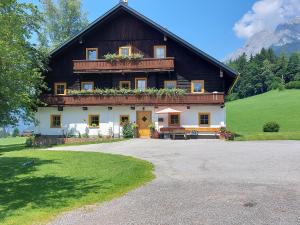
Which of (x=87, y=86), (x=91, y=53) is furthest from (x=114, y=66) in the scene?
(x=87, y=86)

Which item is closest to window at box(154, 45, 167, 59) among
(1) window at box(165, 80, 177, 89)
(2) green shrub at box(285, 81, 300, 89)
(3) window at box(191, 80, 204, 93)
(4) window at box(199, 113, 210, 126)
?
(1) window at box(165, 80, 177, 89)

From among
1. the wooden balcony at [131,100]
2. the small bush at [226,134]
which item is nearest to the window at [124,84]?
the wooden balcony at [131,100]

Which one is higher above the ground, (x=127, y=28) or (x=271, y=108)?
(x=127, y=28)

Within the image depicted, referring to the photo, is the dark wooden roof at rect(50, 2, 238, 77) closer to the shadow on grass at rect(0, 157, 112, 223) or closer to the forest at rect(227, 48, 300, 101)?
the shadow on grass at rect(0, 157, 112, 223)

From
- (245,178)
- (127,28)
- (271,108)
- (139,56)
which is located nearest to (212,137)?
(139,56)

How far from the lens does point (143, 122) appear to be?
3331cm

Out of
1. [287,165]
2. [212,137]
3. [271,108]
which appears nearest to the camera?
[287,165]

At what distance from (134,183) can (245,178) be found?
369cm

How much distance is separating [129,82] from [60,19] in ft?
60.4

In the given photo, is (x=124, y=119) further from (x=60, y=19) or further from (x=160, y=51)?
(x=60, y=19)

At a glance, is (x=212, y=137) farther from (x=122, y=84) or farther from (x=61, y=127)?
(x=61, y=127)

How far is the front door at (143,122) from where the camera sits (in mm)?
33156

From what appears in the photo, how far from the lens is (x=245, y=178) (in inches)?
467

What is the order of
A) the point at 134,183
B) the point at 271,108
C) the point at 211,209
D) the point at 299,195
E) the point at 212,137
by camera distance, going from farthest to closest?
the point at 271,108, the point at 212,137, the point at 134,183, the point at 299,195, the point at 211,209
